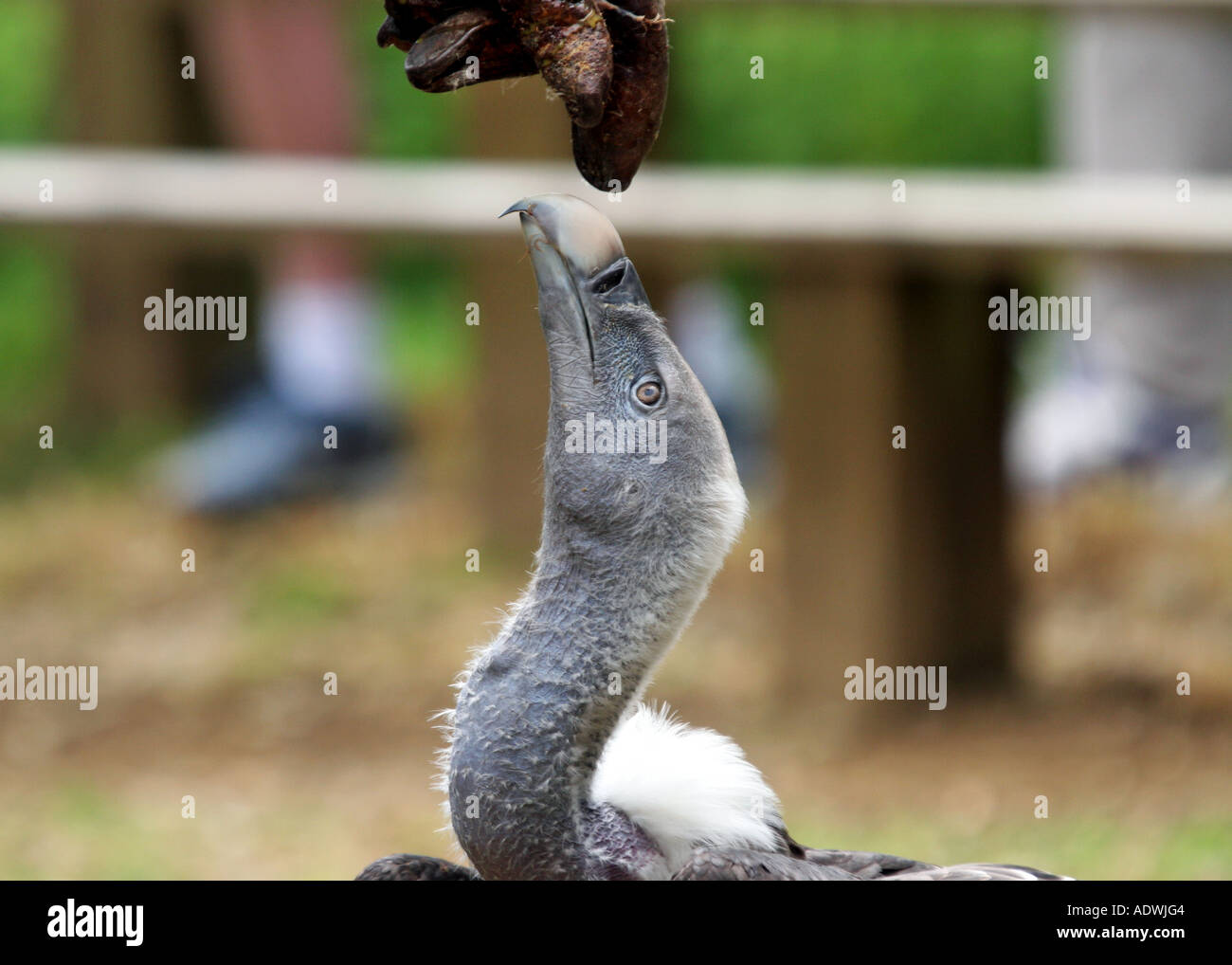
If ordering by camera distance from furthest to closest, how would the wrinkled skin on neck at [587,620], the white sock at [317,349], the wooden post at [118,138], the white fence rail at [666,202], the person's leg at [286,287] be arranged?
the white sock at [317,349] < the wooden post at [118,138] < the person's leg at [286,287] < the white fence rail at [666,202] < the wrinkled skin on neck at [587,620]

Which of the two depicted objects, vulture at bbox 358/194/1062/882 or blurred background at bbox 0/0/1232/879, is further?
blurred background at bbox 0/0/1232/879

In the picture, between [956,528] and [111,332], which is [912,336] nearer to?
[956,528]

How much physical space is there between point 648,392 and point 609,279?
0.13 m

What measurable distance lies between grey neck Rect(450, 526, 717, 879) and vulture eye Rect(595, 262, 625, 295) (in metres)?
0.28

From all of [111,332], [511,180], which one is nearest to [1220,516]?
[511,180]

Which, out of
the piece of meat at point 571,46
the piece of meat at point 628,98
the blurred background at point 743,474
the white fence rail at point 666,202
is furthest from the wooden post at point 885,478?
the piece of meat at point 571,46

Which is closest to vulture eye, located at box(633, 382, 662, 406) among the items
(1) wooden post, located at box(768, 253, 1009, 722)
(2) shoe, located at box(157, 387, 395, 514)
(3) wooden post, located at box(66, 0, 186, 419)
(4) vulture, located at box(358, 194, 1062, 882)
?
(4) vulture, located at box(358, 194, 1062, 882)

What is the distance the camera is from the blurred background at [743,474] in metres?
4.75

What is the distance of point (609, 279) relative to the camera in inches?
74.9

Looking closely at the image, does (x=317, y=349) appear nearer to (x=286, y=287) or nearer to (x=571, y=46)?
(x=286, y=287)

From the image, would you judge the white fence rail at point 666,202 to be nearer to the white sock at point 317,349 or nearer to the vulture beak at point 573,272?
the vulture beak at point 573,272

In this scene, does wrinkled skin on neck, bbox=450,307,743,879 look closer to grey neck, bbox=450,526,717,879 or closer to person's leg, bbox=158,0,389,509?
grey neck, bbox=450,526,717,879

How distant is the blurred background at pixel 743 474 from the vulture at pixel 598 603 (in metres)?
2.00

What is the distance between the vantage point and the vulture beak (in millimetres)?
1867
